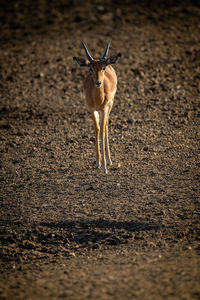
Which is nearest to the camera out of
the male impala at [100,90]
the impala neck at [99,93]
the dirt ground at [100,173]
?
the dirt ground at [100,173]

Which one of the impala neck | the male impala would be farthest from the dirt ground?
the impala neck

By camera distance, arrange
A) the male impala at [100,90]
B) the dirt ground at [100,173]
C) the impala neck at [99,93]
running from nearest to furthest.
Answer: the dirt ground at [100,173]
the male impala at [100,90]
the impala neck at [99,93]

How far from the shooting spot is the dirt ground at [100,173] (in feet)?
19.9

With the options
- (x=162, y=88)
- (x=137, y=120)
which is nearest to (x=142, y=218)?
(x=137, y=120)

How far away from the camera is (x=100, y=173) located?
30.0 ft

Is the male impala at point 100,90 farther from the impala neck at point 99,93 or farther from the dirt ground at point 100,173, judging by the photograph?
the dirt ground at point 100,173

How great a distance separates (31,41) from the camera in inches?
712

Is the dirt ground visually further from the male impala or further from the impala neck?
the impala neck

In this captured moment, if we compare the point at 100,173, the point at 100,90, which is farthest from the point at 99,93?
the point at 100,173

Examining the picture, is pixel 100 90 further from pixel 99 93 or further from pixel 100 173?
pixel 100 173

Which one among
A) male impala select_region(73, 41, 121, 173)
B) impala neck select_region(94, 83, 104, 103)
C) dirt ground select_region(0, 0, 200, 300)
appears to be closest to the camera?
dirt ground select_region(0, 0, 200, 300)

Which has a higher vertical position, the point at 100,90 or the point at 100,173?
the point at 100,90

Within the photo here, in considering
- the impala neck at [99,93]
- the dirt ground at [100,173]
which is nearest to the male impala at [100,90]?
the impala neck at [99,93]

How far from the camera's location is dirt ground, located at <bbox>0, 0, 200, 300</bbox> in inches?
239
